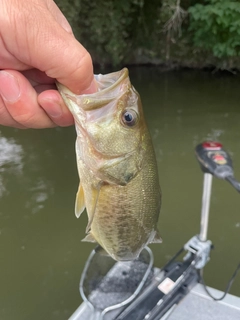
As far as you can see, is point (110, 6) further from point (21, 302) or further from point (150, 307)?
point (150, 307)

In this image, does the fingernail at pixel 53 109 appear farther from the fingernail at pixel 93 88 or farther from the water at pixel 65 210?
the water at pixel 65 210

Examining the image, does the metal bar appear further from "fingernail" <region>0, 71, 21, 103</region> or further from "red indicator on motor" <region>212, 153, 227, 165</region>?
"fingernail" <region>0, 71, 21, 103</region>

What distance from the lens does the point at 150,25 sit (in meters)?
10.2

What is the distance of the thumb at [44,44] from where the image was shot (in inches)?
43.1

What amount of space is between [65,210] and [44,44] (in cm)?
336

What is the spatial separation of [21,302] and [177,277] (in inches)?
62.0

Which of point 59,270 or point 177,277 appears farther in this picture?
point 59,270

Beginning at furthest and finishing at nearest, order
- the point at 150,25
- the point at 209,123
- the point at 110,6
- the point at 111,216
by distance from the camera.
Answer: the point at 150,25 < the point at 110,6 < the point at 209,123 < the point at 111,216

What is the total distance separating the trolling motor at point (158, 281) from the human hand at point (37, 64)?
1.33 m

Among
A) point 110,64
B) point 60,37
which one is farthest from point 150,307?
point 110,64

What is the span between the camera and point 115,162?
135 centimetres

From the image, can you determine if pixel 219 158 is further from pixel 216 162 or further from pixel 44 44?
pixel 44 44

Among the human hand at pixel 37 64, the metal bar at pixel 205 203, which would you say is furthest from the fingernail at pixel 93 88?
the metal bar at pixel 205 203

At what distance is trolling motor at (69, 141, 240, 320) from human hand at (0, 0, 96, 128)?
4.36ft
